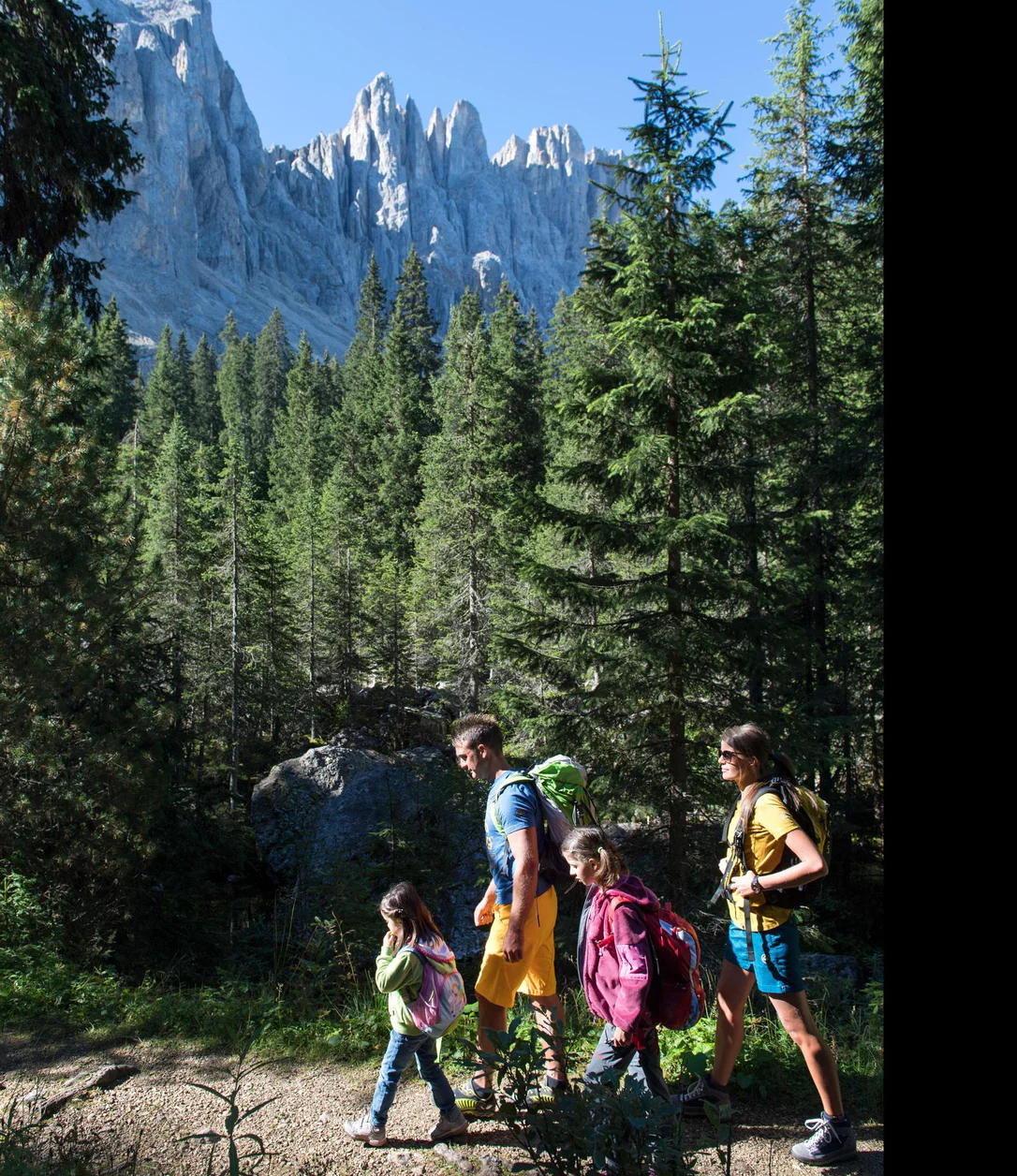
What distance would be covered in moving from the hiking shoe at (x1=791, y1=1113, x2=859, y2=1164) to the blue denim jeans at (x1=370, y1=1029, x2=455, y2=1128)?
4.86 ft

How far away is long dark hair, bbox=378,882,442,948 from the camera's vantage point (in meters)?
3.76

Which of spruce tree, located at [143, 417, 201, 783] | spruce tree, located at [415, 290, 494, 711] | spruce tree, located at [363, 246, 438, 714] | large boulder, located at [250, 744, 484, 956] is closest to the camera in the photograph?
large boulder, located at [250, 744, 484, 956]

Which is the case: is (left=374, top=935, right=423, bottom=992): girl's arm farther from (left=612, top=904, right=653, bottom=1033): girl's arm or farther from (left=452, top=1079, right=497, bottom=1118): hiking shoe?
(left=612, top=904, right=653, bottom=1033): girl's arm

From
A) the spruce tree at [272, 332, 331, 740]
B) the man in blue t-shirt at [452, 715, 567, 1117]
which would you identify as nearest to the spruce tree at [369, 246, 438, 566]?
the spruce tree at [272, 332, 331, 740]

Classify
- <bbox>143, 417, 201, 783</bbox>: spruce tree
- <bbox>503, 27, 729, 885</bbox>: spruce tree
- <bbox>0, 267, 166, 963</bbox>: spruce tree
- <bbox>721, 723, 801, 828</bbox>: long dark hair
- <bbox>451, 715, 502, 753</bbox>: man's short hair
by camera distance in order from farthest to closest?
<bbox>143, 417, 201, 783</bbox>: spruce tree
<bbox>503, 27, 729, 885</bbox>: spruce tree
<bbox>0, 267, 166, 963</bbox>: spruce tree
<bbox>451, 715, 502, 753</bbox>: man's short hair
<bbox>721, 723, 801, 828</bbox>: long dark hair

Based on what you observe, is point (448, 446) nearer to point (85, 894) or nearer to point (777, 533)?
point (777, 533)

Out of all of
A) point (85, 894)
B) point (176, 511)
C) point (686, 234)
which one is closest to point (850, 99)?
point (686, 234)

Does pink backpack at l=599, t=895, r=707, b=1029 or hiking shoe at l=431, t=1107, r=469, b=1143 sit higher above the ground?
pink backpack at l=599, t=895, r=707, b=1029

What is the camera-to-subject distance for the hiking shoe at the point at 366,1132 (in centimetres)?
356

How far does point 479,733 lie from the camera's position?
12.9 ft

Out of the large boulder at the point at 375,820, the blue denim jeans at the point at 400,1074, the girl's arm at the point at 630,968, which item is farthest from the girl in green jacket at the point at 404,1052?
the large boulder at the point at 375,820

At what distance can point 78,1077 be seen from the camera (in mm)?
4133

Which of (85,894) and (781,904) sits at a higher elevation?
(781,904)

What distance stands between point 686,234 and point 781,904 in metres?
8.03
